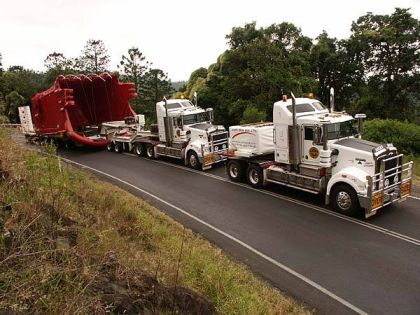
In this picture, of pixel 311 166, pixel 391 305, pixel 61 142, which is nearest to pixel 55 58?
pixel 61 142

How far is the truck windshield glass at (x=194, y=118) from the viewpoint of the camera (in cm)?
2072

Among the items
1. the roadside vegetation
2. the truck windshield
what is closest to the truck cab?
the truck windshield

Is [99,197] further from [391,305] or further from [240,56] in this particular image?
[240,56]

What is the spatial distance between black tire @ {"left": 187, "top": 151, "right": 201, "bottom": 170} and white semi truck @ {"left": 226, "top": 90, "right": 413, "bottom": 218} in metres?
3.33

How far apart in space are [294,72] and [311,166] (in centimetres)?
1936

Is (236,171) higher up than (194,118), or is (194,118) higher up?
(194,118)

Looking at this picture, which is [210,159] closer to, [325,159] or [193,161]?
[193,161]

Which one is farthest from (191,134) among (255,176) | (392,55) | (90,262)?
(392,55)

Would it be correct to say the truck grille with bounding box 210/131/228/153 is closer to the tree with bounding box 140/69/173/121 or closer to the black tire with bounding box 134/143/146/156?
the black tire with bounding box 134/143/146/156

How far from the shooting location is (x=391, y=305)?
793 cm

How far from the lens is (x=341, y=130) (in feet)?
45.6

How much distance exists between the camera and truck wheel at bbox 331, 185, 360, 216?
493 inches

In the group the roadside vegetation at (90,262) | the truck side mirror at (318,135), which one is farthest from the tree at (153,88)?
the roadside vegetation at (90,262)

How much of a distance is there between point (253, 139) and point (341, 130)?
3853 mm
